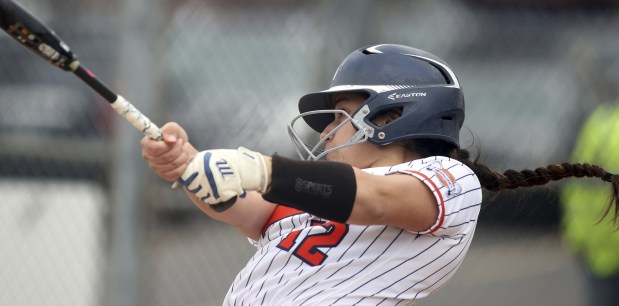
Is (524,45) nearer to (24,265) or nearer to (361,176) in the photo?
(361,176)

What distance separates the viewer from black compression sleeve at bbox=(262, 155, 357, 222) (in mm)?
2283

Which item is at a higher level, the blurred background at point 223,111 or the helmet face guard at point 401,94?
the helmet face guard at point 401,94

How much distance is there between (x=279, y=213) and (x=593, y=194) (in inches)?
89.9

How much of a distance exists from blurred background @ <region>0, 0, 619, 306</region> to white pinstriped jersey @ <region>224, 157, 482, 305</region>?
1.62 m

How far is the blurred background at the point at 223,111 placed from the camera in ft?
15.3

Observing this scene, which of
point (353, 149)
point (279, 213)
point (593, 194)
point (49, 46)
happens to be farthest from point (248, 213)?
point (593, 194)

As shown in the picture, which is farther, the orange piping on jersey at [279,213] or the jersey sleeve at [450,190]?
the orange piping on jersey at [279,213]

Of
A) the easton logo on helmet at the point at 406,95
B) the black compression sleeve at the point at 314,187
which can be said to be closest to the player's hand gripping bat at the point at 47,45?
the black compression sleeve at the point at 314,187

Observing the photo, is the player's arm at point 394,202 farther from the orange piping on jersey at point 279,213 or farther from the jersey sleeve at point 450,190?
the orange piping on jersey at point 279,213

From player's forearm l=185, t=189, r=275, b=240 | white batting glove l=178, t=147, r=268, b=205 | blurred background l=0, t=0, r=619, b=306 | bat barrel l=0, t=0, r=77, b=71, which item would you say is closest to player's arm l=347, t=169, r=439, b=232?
white batting glove l=178, t=147, r=268, b=205

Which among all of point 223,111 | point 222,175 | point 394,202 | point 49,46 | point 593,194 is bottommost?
point 593,194

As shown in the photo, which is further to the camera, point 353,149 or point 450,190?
point 353,149

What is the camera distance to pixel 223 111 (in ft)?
16.4

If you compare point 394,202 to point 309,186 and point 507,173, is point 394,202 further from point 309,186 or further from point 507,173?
point 507,173
